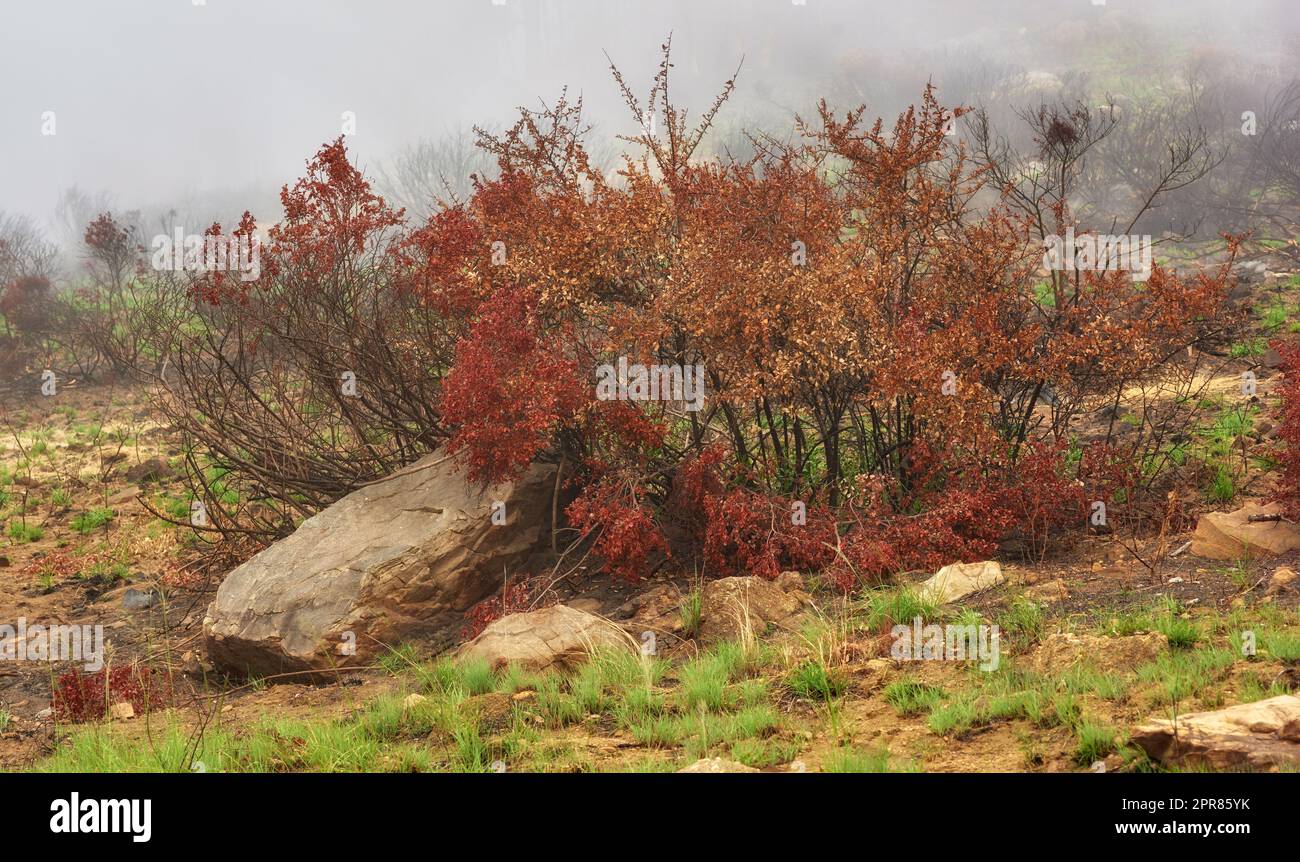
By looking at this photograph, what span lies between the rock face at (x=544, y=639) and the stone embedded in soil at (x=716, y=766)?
6.84 feet

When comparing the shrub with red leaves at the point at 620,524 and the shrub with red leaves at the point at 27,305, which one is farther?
the shrub with red leaves at the point at 27,305

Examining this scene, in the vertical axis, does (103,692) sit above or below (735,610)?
below

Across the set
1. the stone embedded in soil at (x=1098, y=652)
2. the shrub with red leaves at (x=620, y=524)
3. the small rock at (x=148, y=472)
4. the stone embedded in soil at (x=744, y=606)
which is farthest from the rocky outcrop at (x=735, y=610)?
the small rock at (x=148, y=472)

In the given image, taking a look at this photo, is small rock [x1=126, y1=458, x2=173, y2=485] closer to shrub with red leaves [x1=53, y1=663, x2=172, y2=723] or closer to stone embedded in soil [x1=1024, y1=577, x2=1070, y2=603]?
shrub with red leaves [x1=53, y1=663, x2=172, y2=723]

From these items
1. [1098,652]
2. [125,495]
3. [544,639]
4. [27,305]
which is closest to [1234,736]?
[1098,652]

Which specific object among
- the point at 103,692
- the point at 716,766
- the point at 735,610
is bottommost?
the point at 103,692

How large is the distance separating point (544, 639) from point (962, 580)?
104 inches

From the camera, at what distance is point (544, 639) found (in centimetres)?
653

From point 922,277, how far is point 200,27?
106372mm

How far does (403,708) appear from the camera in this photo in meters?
5.62

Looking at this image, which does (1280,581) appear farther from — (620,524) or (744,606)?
(620,524)

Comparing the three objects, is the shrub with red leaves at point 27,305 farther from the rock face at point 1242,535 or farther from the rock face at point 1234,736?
the rock face at point 1234,736

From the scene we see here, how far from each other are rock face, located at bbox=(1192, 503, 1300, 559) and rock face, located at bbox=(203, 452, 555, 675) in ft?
15.0

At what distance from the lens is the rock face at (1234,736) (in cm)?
381
